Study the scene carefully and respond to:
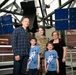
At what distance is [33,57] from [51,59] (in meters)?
0.41

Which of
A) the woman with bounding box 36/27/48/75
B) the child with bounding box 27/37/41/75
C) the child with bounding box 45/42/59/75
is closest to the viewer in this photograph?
the child with bounding box 27/37/41/75

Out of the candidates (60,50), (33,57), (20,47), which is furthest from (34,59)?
(60,50)

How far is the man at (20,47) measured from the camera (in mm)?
5117

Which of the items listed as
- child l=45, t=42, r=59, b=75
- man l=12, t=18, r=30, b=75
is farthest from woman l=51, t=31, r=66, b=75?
man l=12, t=18, r=30, b=75

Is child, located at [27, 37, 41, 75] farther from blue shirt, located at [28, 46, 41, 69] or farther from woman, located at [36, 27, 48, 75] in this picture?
woman, located at [36, 27, 48, 75]

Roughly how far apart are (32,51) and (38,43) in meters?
0.39

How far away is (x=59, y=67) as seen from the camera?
569 cm

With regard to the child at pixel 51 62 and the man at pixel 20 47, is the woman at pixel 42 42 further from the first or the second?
the man at pixel 20 47

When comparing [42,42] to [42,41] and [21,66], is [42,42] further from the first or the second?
[21,66]

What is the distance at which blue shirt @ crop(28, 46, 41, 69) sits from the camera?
5395 millimetres

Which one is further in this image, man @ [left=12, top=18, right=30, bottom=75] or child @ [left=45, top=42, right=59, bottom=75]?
child @ [left=45, top=42, right=59, bottom=75]

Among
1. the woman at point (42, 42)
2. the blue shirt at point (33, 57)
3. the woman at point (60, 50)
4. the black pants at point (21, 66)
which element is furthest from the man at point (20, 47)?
the woman at point (60, 50)

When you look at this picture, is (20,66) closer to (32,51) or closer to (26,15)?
(32,51)

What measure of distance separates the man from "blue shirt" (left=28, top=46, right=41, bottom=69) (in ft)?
0.66
